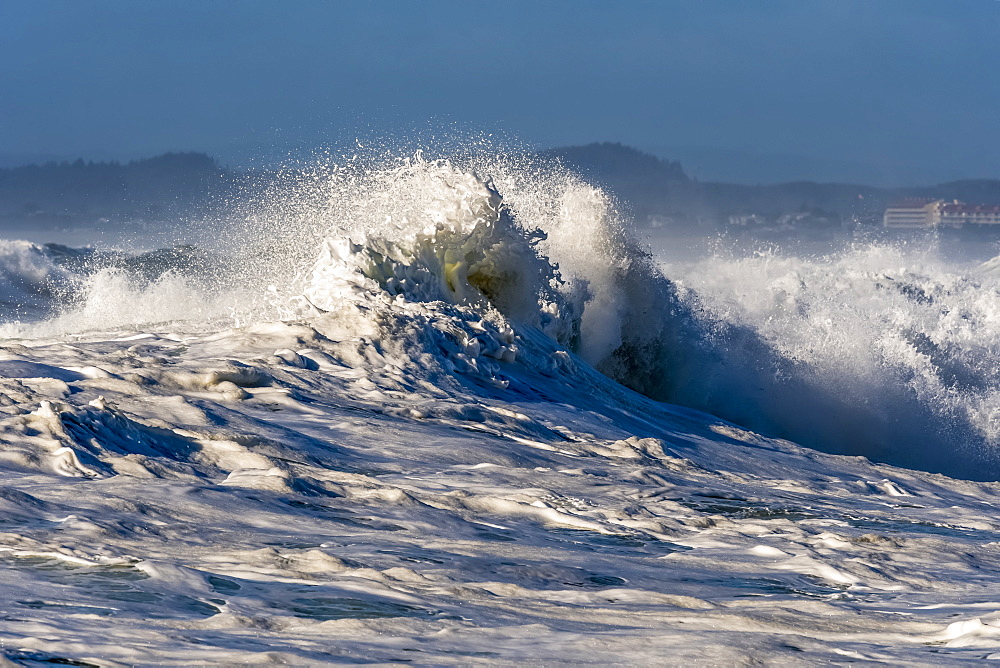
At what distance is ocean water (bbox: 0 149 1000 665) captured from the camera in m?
3.15

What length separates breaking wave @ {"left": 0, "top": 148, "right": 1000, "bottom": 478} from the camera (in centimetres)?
991

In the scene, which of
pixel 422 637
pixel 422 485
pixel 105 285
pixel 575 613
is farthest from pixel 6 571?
pixel 105 285

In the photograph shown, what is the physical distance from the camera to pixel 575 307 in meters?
13.5

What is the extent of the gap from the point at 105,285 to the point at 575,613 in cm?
1988

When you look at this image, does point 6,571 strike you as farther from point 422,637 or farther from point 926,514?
point 926,514

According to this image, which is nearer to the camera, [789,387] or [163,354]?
[163,354]

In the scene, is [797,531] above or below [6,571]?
below

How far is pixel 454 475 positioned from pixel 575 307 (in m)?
7.91

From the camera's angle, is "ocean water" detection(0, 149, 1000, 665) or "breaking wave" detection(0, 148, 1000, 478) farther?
"breaking wave" detection(0, 148, 1000, 478)

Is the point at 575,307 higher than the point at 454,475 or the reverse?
higher

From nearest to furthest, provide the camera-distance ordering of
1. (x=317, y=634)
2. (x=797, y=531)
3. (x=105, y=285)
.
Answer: (x=317, y=634) → (x=797, y=531) → (x=105, y=285)

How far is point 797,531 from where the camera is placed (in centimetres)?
539

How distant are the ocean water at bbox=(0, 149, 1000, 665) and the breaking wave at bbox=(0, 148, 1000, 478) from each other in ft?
0.15

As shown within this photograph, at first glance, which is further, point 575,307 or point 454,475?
point 575,307
